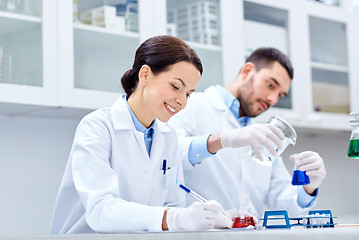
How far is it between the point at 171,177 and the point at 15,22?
87cm

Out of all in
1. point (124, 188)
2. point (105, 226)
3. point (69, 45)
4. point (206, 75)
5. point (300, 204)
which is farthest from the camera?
point (206, 75)

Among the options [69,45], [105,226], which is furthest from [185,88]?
[69,45]

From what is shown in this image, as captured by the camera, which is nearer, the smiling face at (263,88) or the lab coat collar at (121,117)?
the lab coat collar at (121,117)

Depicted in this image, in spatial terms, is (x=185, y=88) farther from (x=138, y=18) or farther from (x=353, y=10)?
(x=353, y=10)

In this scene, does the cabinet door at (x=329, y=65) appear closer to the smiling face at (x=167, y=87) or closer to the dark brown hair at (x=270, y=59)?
the dark brown hair at (x=270, y=59)

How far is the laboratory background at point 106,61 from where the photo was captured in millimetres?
2111

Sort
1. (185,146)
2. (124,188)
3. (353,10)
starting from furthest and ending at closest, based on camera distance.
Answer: (353,10) < (185,146) < (124,188)

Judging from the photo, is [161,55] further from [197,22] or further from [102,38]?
[197,22]

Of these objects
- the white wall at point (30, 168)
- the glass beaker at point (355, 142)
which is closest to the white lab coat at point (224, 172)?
the white wall at point (30, 168)

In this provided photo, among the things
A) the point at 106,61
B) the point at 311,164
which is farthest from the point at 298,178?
the point at 106,61

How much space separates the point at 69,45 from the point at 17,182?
646 millimetres

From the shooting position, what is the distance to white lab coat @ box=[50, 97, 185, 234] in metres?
1.43

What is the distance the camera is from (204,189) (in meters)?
2.26

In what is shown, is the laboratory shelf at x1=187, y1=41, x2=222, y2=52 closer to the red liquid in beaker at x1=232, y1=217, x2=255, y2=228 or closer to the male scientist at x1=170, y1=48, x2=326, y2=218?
the male scientist at x1=170, y1=48, x2=326, y2=218
